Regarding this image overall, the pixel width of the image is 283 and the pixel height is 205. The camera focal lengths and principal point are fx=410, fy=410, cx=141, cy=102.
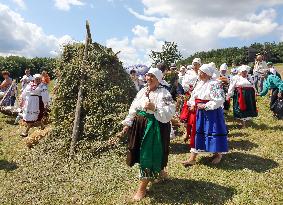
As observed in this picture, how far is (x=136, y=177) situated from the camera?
8.31 meters

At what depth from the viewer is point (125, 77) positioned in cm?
1132

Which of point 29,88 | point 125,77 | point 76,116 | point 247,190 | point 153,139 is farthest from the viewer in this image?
point 29,88

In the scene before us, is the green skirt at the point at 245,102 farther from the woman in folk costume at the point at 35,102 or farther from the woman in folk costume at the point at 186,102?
the woman in folk costume at the point at 35,102

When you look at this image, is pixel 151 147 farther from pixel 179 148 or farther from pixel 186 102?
pixel 186 102

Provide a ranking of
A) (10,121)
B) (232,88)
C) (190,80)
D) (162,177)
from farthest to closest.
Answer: (10,121) → (232,88) → (190,80) → (162,177)

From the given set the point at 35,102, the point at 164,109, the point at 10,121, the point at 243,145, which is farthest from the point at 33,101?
the point at 164,109

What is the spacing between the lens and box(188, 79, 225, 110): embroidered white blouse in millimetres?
8148

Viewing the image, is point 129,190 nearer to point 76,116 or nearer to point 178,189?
point 178,189

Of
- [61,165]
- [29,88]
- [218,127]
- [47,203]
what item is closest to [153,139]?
[218,127]

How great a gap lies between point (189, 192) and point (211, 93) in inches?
81.0

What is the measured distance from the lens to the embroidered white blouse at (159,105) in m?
6.76

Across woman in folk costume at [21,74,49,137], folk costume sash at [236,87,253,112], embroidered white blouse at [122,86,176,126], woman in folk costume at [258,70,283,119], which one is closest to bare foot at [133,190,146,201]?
embroidered white blouse at [122,86,176,126]

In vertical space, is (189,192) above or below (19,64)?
below

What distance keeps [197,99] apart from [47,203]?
3617mm
